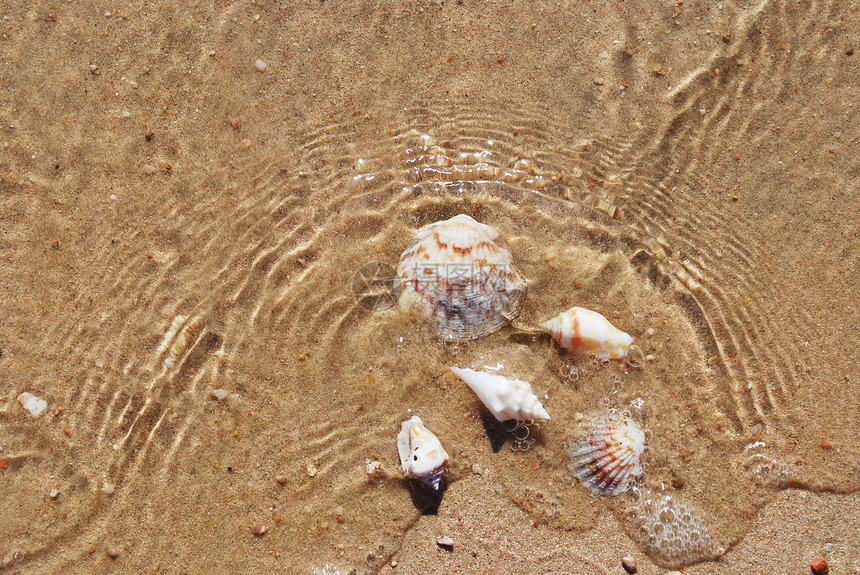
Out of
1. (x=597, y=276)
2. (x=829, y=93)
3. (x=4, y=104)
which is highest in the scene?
(x=829, y=93)

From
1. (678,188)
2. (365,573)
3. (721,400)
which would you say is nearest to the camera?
(365,573)

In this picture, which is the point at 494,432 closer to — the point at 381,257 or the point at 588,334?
the point at 588,334

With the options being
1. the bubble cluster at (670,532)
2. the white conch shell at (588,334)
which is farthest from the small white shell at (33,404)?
the bubble cluster at (670,532)

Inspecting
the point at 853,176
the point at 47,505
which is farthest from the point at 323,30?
the point at 853,176

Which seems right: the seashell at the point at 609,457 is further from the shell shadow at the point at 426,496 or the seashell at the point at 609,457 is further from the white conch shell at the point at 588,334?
the shell shadow at the point at 426,496

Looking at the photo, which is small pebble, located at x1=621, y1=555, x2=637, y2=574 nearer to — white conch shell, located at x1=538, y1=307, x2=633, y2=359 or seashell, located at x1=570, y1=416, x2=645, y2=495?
seashell, located at x1=570, y1=416, x2=645, y2=495

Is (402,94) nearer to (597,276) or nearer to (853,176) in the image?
(597,276)

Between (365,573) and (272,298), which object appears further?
(272,298)
